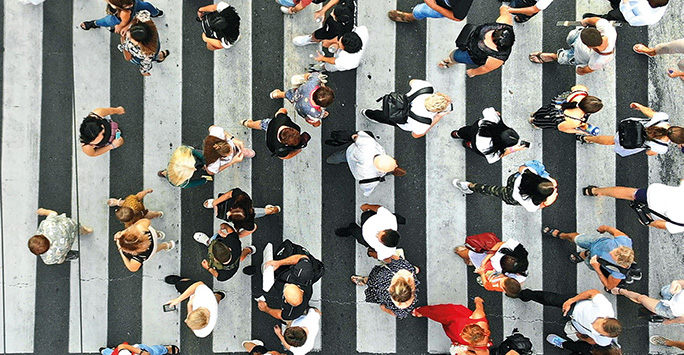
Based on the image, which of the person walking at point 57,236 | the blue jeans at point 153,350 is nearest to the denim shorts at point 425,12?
the person walking at point 57,236

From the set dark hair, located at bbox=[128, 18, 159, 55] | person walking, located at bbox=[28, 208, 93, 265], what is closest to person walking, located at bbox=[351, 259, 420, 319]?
person walking, located at bbox=[28, 208, 93, 265]

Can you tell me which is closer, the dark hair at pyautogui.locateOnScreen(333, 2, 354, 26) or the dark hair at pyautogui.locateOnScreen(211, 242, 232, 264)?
the dark hair at pyautogui.locateOnScreen(211, 242, 232, 264)

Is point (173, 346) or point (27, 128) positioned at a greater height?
point (27, 128)

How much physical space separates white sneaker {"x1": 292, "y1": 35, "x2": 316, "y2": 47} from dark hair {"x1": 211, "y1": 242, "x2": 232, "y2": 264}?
9.22 ft

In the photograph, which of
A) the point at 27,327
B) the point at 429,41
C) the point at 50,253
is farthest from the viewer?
the point at 429,41

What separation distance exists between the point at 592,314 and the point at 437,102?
9.81ft

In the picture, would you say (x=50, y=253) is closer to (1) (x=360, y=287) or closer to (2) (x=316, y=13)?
(1) (x=360, y=287)

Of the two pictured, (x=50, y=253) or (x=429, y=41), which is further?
(x=429, y=41)

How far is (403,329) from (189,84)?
14.2 feet

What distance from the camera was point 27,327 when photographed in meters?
5.88

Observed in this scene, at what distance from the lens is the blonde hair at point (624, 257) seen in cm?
497

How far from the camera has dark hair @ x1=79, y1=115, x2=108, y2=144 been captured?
488cm

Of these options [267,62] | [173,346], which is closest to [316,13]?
[267,62]

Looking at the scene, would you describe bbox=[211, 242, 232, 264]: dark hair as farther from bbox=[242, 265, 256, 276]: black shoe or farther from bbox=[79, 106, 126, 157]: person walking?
bbox=[79, 106, 126, 157]: person walking
